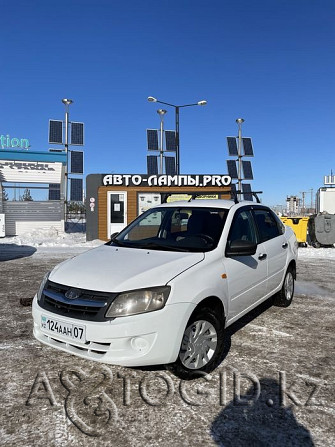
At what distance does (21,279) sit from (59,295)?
5.36 m

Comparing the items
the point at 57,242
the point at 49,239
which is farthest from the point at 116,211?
the point at 49,239

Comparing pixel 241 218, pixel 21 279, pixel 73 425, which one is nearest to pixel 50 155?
pixel 21 279

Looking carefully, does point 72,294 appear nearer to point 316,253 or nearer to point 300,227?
point 316,253

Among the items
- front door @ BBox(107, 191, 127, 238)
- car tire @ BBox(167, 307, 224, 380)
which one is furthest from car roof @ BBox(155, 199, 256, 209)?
front door @ BBox(107, 191, 127, 238)

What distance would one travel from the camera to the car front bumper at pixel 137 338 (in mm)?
2818

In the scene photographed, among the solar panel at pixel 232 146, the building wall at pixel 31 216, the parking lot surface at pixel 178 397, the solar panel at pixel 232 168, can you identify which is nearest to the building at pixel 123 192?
the building wall at pixel 31 216

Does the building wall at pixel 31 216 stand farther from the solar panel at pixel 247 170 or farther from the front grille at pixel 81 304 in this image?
the front grille at pixel 81 304

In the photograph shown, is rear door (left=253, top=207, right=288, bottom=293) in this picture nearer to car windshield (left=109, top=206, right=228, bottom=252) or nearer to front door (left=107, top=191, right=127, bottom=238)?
car windshield (left=109, top=206, right=228, bottom=252)

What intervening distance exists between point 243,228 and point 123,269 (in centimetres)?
182

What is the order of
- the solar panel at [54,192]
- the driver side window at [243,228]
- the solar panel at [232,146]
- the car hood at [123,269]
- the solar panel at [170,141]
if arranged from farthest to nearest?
the solar panel at [232,146], the solar panel at [170,141], the solar panel at [54,192], the driver side window at [243,228], the car hood at [123,269]

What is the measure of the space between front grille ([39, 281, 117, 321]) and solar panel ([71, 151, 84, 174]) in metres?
21.5

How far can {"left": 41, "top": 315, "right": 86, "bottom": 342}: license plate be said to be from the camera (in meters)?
2.91

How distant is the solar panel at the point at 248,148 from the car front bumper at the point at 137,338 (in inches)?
1042

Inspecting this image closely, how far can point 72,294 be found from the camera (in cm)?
304
